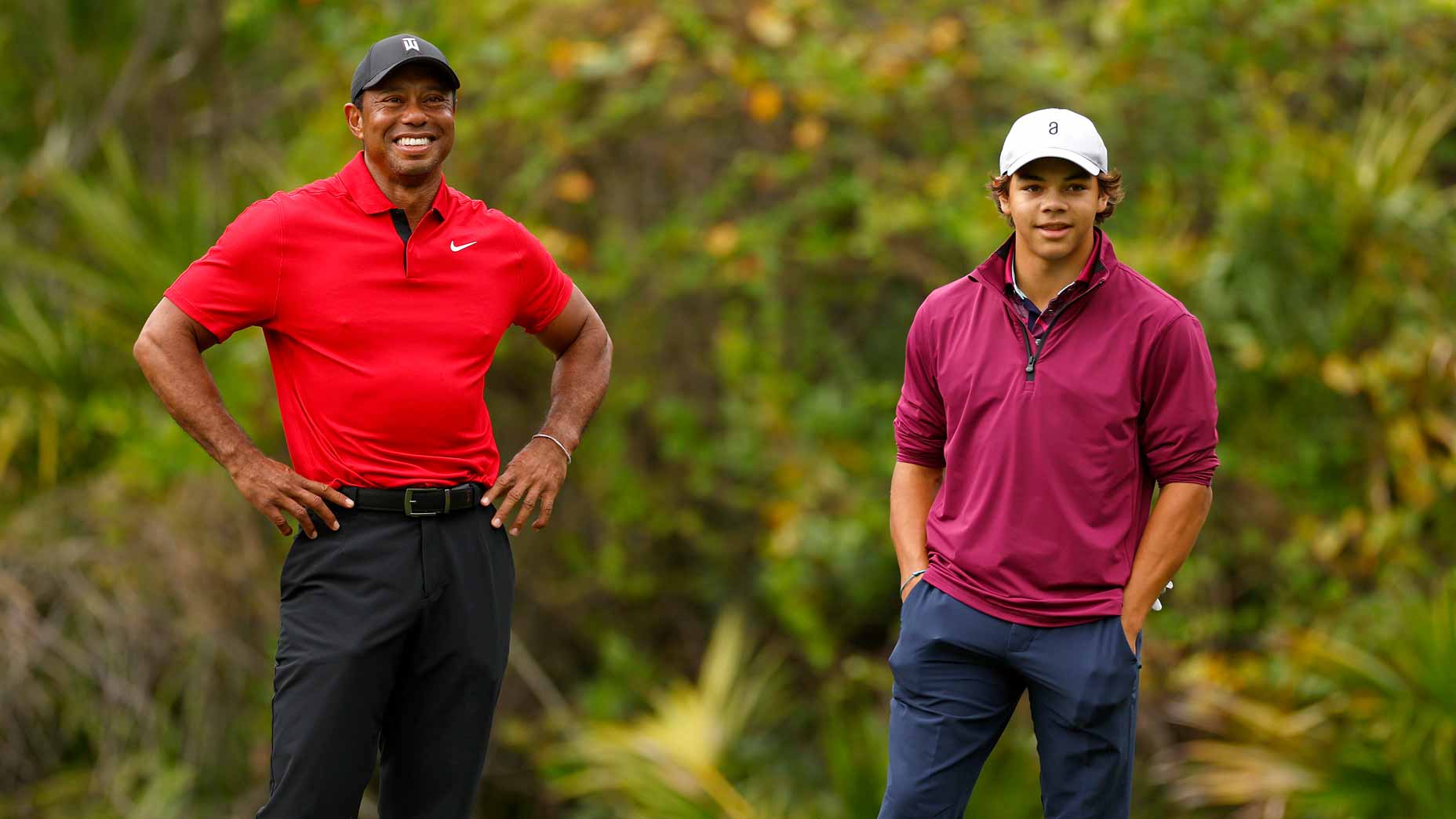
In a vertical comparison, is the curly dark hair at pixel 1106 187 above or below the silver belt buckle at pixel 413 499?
above

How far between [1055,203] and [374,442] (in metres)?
1.54

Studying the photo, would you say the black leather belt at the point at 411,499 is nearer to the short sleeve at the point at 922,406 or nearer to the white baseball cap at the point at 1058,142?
the short sleeve at the point at 922,406

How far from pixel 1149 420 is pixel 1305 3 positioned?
4850 mm

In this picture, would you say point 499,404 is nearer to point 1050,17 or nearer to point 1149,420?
point 1050,17

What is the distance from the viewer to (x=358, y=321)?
3.54 metres

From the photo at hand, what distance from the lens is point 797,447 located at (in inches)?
300

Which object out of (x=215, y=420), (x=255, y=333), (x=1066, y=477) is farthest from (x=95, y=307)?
(x=1066, y=477)

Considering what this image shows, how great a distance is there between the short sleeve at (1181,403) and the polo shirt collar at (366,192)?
1591mm

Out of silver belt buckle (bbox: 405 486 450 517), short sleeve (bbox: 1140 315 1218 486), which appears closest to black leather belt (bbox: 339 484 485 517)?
silver belt buckle (bbox: 405 486 450 517)

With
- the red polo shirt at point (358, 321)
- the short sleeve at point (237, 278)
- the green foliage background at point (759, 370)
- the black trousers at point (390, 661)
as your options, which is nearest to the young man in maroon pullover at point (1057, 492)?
the black trousers at point (390, 661)

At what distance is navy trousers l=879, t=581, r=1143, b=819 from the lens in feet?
11.3

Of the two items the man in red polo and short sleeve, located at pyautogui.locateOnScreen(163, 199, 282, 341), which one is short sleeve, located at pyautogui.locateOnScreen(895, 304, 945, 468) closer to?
the man in red polo

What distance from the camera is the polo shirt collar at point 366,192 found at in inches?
Result: 142

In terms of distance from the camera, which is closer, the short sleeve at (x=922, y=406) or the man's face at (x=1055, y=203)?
the man's face at (x=1055, y=203)
